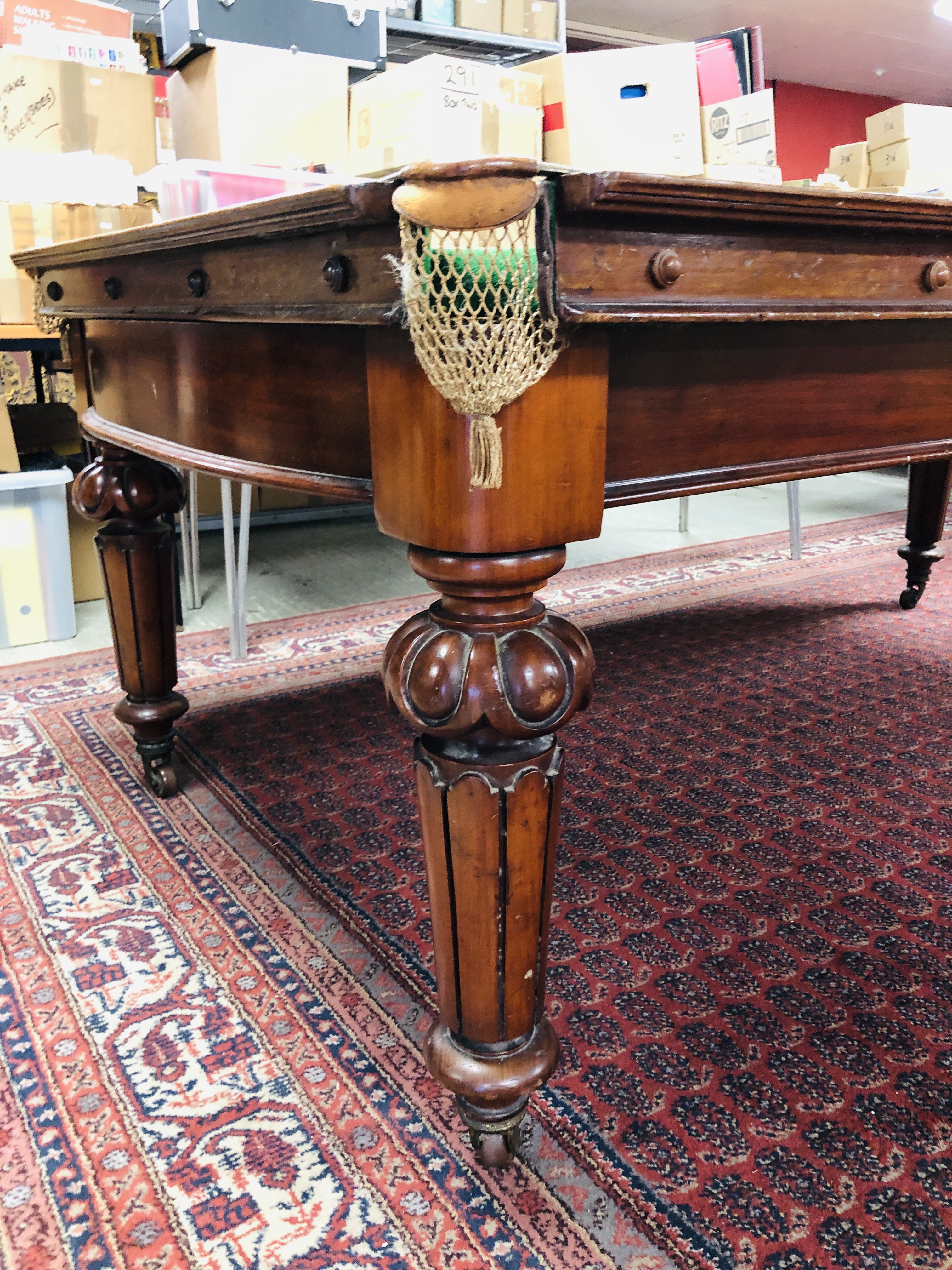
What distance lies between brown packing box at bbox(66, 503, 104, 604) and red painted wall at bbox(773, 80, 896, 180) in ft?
23.3

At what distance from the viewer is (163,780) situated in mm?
1416

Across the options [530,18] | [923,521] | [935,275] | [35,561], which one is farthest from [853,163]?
[935,275]

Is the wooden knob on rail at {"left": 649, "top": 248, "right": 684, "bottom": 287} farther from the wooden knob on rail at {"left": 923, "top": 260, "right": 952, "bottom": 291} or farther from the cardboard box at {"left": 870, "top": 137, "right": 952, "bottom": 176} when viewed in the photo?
the cardboard box at {"left": 870, "top": 137, "right": 952, "bottom": 176}

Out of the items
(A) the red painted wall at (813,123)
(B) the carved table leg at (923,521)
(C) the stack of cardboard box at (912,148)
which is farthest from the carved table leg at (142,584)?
(A) the red painted wall at (813,123)

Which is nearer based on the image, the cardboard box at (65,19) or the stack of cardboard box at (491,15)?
the cardboard box at (65,19)

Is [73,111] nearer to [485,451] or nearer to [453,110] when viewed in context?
[453,110]

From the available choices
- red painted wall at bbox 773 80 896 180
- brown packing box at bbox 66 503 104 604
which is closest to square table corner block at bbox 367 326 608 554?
brown packing box at bbox 66 503 104 604

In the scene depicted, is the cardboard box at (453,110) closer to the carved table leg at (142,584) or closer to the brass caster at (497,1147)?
the carved table leg at (142,584)

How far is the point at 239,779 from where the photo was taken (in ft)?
4.84

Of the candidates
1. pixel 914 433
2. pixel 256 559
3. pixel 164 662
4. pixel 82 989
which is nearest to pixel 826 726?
pixel 914 433

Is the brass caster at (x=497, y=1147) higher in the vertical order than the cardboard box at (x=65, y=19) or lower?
lower

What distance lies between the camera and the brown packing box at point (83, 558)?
232 centimetres

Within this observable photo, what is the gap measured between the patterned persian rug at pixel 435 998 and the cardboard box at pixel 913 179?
7.61ft

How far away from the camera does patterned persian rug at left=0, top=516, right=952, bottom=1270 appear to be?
0.74m
